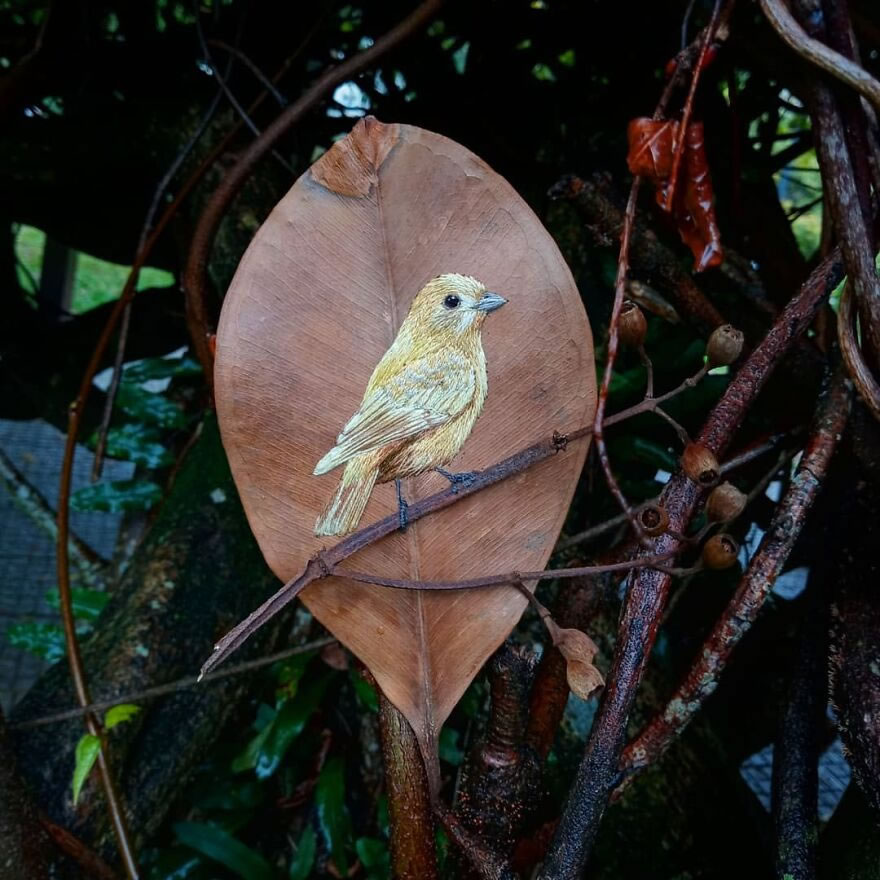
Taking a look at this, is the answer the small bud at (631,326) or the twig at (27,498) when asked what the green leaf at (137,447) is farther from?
the small bud at (631,326)

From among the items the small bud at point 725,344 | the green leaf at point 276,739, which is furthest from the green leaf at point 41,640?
the small bud at point 725,344

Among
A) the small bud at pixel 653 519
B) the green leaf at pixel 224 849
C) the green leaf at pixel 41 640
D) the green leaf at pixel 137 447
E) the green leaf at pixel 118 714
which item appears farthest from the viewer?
the green leaf at pixel 137 447

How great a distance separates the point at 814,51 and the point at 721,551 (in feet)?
1.06

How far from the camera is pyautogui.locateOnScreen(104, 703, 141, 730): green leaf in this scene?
2.39 feet

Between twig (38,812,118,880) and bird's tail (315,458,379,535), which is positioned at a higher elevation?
bird's tail (315,458,379,535)

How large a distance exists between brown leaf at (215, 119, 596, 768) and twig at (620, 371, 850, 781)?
112mm

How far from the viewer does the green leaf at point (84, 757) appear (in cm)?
69

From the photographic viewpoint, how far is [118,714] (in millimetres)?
732

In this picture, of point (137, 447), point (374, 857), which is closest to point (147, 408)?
point (137, 447)

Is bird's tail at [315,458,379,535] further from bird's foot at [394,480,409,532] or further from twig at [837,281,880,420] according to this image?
twig at [837,281,880,420]

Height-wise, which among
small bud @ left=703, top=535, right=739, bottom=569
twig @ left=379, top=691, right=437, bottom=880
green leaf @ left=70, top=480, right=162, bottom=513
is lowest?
twig @ left=379, top=691, right=437, bottom=880

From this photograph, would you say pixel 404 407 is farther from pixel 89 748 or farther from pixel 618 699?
pixel 89 748

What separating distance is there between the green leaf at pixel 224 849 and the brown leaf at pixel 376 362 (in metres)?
0.45

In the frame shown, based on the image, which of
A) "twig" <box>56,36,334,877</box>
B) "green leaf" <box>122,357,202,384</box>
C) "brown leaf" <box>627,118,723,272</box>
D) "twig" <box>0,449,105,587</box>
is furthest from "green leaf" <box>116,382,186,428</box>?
"brown leaf" <box>627,118,723,272</box>
